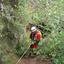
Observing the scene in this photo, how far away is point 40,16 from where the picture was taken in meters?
12.6

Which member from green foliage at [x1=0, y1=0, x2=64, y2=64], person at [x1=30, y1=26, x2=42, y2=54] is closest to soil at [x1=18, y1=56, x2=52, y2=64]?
green foliage at [x1=0, y1=0, x2=64, y2=64]

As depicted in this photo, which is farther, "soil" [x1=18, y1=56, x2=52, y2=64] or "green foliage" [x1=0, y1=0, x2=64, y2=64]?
"soil" [x1=18, y1=56, x2=52, y2=64]

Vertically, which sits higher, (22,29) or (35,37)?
(22,29)

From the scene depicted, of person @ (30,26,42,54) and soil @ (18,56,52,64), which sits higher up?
person @ (30,26,42,54)

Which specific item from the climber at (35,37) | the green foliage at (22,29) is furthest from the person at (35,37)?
the green foliage at (22,29)

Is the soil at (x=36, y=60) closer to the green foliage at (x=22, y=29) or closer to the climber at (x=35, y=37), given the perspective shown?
the green foliage at (x=22, y=29)

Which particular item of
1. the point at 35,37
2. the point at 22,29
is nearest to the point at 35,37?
the point at 35,37

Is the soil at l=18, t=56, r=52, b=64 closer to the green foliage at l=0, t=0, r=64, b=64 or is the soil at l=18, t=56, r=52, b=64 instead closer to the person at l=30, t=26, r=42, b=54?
the green foliage at l=0, t=0, r=64, b=64

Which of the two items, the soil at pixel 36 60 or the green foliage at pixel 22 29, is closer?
the green foliage at pixel 22 29

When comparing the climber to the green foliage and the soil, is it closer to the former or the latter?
the green foliage

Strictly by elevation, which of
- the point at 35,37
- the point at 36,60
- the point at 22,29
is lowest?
the point at 36,60

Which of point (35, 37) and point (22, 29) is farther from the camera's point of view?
point (22, 29)

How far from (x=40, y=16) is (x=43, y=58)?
2937 millimetres

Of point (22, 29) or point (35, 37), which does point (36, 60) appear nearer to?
point (35, 37)
